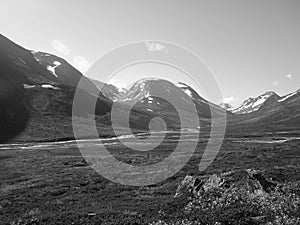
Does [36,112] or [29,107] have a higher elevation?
[29,107]

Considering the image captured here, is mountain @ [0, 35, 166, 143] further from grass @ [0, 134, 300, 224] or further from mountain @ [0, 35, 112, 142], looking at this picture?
grass @ [0, 134, 300, 224]

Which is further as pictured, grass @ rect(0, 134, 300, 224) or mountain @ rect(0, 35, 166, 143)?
mountain @ rect(0, 35, 166, 143)

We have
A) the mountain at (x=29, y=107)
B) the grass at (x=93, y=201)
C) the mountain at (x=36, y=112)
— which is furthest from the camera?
the mountain at (x=29, y=107)

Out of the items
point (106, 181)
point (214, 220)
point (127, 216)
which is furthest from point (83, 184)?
point (214, 220)

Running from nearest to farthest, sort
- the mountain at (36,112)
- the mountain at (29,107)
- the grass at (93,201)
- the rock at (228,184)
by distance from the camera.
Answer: the grass at (93,201)
the rock at (228,184)
the mountain at (36,112)
the mountain at (29,107)

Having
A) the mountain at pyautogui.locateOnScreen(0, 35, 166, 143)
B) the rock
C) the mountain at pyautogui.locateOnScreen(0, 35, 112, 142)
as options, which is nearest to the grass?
the rock

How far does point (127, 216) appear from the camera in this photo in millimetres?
18844

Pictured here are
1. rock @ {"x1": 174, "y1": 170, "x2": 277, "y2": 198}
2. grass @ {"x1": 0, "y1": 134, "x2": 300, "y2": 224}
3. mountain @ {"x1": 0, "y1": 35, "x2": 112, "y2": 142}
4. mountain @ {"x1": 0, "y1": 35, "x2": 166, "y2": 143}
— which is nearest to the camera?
grass @ {"x1": 0, "y1": 134, "x2": 300, "y2": 224}

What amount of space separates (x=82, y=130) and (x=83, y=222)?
137m

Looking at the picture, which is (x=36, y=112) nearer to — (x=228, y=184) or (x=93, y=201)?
(x=93, y=201)

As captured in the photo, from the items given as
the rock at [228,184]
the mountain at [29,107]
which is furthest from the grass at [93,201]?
the mountain at [29,107]

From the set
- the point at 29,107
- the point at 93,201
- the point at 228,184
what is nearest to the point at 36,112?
the point at 29,107

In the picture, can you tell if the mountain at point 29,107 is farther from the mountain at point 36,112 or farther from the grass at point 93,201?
the grass at point 93,201

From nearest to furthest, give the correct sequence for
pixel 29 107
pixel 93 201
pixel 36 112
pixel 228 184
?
pixel 228 184 → pixel 93 201 → pixel 36 112 → pixel 29 107
